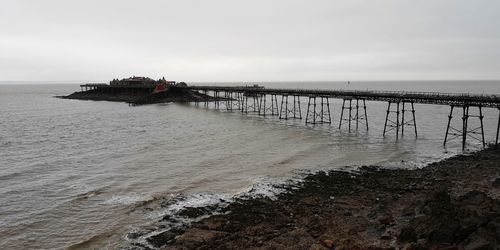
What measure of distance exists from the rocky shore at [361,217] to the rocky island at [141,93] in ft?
258

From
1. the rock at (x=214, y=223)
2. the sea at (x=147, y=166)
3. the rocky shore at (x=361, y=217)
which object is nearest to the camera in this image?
the rocky shore at (x=361, y=217)

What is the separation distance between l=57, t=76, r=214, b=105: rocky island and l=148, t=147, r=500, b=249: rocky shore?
258 ft

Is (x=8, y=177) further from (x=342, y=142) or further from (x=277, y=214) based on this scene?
(x=342, y=142)

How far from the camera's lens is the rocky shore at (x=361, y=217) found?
14086 millimetres

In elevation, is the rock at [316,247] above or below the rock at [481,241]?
below

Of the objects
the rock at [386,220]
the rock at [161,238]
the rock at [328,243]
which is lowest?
the rock at [161,238]

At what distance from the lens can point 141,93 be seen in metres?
110

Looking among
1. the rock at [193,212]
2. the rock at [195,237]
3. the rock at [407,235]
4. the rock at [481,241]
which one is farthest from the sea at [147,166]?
the rock at [481,241]

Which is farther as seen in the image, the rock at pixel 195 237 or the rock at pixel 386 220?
the rock at pixel 386 220

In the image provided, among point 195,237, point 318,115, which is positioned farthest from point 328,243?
point 318,115

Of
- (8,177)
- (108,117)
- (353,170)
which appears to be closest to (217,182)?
(353,170)

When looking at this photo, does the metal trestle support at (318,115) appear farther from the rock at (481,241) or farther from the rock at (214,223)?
the rock at (481,241)

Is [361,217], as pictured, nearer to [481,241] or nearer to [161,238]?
[481,241]

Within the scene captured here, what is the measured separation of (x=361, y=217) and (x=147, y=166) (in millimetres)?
16886
